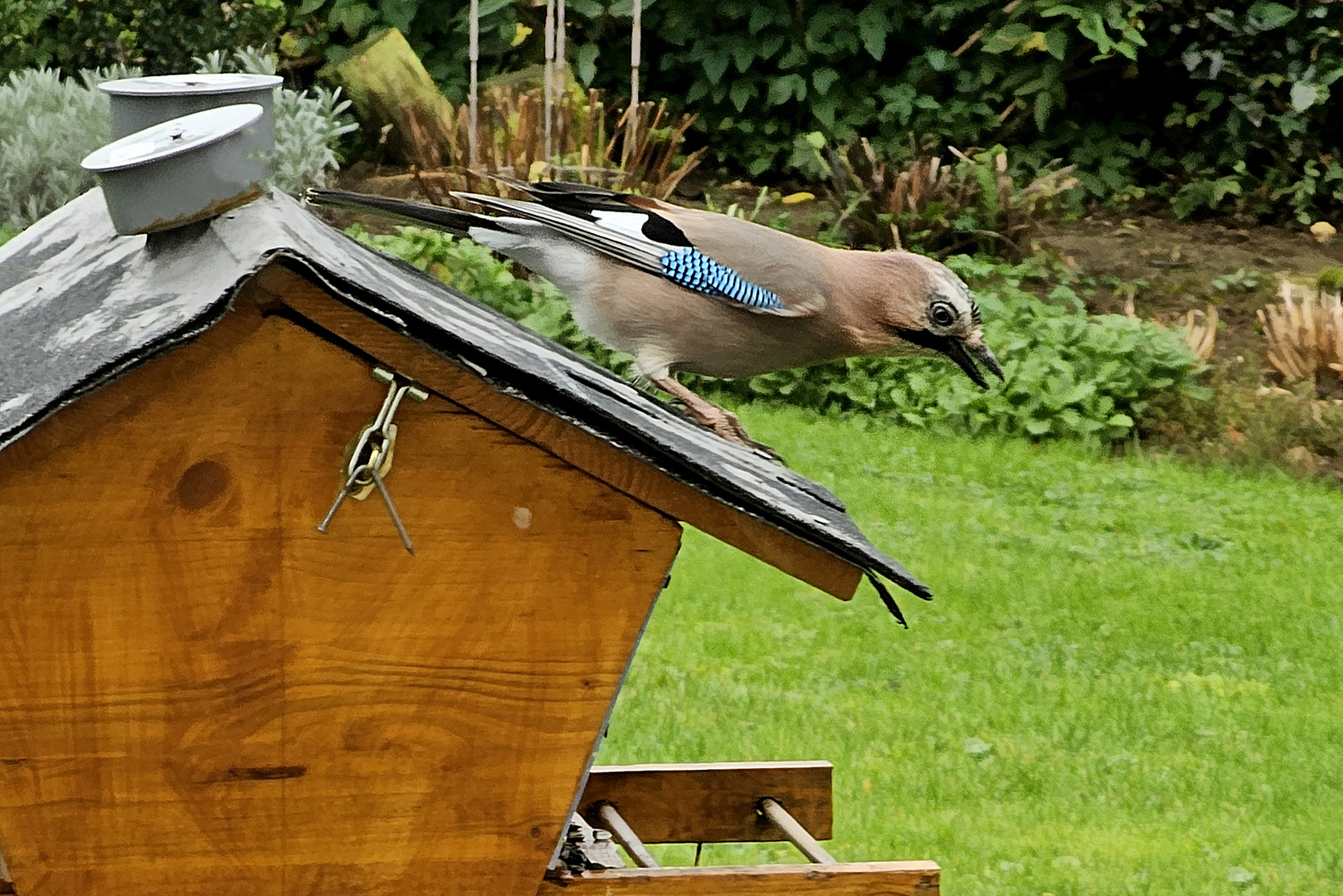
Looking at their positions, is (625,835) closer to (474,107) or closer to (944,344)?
(944,344)

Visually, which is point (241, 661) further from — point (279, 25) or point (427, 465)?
point (279, 25)

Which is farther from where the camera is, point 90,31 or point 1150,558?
point 90,31

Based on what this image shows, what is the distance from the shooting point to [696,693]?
5.81 metres

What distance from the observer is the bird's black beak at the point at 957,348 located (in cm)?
392

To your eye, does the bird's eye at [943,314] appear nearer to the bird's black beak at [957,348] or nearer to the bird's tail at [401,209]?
the bird's black beak at [957,348]

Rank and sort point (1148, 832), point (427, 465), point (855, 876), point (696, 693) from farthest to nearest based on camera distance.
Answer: point (696, 693)
point (1148, 832)
point (855, 876)
point (427, 465)

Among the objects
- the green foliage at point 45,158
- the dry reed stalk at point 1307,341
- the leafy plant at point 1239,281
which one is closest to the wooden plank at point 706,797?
the dry reed stalk at point 1307,341

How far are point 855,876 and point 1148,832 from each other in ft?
8.90

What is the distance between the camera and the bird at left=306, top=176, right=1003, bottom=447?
3.89 m

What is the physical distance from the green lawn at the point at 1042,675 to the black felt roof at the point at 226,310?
2.46 metres

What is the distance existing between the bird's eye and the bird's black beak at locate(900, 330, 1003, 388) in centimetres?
4

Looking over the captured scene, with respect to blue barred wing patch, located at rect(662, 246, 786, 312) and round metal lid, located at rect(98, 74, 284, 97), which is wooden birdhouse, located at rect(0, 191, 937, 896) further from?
blue barred wing patch, located at rect(662, 246, 786, 312)

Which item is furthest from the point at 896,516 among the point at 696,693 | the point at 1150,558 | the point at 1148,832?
the point at 1148,832

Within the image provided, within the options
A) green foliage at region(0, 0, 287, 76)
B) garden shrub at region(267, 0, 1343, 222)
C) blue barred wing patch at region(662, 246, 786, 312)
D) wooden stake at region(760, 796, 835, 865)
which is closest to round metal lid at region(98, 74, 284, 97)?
blue barred wing patch at region(662, 246, 786, 312)
